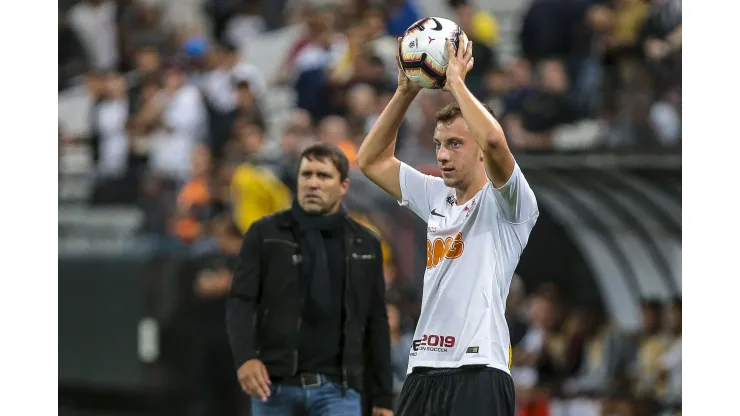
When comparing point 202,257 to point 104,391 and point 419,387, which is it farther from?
point 419,387

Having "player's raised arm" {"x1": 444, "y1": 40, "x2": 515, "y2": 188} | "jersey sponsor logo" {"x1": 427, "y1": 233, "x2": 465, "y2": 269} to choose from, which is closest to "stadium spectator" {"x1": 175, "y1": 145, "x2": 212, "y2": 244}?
"jersey sponsor logo" {"x1": 427, "y1": 233, "x2": 465, "y2": 269}

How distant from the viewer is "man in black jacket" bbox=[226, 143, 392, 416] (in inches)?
317

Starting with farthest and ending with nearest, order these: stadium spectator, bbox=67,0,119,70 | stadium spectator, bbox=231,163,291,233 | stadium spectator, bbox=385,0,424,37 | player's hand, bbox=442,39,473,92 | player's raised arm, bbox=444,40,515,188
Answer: stadium spectator, bbox=67,0,119,70
stadium spectator, bbox=385,0,424,37
stadium spectator, bbox=231,163,291,233
player's hand, bbox=442,39,473,92
player's raised arm, bbox=444,40,515,188

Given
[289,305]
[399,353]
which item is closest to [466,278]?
[289,305]

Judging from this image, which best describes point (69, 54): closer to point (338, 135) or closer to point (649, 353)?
point (338, 135)

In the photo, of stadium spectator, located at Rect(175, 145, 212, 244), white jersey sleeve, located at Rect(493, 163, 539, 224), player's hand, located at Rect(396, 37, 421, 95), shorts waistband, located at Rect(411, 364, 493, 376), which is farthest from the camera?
stadium spectator, located at Rect(175, 145, 212, 244)

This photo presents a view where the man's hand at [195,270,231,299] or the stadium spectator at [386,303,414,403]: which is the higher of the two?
the man's hand at [195,270,231,299]

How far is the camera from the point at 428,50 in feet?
21.0

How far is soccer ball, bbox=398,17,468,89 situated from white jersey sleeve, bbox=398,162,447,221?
566 millimetres

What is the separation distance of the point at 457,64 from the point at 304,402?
2.77 metres

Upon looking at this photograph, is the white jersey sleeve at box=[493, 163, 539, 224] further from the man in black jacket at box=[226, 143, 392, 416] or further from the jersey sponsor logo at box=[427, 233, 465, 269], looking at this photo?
the man in black jacket at box=[226, 143, 392, 416]

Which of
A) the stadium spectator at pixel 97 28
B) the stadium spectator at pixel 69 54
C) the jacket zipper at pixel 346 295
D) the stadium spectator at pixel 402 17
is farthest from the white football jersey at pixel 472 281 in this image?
the stadium spectator at pixel 69 54

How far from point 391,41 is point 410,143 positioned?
239 centimetres

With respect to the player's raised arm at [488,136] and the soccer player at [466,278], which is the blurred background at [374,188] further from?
the player's raised arm at [488,136]
